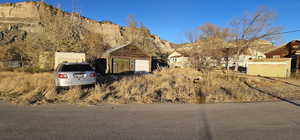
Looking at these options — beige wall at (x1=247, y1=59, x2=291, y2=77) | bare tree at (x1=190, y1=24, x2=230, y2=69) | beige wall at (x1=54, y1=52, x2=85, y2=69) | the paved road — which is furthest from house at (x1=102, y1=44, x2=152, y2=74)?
beige wall at (x1=247, y1=59, x2=291, y2=77)

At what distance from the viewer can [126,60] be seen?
62.4ft

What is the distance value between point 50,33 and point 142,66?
15.4 meters

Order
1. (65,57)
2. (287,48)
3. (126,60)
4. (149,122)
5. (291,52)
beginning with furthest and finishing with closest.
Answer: (287,48)
(291,52)
(126,60)
(65,57)
(149,122)

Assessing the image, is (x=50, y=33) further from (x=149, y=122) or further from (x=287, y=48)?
(x=287, y=48)

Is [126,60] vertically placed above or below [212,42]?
below

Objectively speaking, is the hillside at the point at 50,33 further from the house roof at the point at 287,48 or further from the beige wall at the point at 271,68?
the house roof at the point at 287,48

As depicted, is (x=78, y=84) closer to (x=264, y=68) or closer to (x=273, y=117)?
(x=273, y=117)

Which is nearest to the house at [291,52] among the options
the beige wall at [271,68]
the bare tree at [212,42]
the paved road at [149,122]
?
the beige wall at [271,68]

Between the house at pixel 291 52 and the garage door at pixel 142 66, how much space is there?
82.6 ft

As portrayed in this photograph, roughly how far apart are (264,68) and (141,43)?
108ft

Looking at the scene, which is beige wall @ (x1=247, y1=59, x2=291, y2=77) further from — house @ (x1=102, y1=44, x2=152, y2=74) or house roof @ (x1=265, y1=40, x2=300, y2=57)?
house @ (x1=102, y1=44, x2=152, y2=74)

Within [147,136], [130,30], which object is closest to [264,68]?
[147,136]

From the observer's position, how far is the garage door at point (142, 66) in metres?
20.1

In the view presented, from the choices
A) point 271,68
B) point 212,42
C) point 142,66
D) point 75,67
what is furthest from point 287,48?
point 75,67
